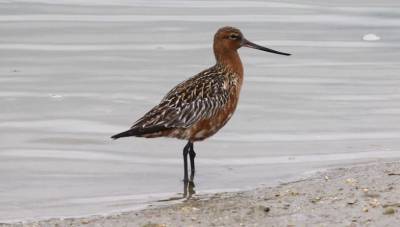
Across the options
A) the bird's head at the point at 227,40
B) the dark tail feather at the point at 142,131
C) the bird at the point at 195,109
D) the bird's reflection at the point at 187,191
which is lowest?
the bird's reflection at the point at 187,191

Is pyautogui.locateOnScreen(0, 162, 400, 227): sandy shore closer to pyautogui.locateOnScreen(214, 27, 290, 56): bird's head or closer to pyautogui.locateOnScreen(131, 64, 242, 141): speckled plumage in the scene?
pyautogui.locateOnScreen(131, 64, 242, 141): speckled plumage

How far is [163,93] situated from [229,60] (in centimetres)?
272

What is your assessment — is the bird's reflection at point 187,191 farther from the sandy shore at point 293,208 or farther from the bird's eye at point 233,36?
the bird's eye at point 233,36

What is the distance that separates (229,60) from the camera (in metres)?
11.3

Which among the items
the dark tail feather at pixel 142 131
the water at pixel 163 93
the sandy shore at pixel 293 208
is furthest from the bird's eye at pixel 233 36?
the sandy shore at pixel 293 208

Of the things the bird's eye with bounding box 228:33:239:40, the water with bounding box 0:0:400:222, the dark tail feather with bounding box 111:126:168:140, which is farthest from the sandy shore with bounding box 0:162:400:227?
the bird's eye with bounding box 228:33:239:40

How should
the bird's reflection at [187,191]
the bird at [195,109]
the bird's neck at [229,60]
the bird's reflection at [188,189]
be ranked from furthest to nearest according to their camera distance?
the bird's neck at [229,60] → the bird at [195,109] → the bird's reflection at [188,189] → the bird's reflection at [187,191]

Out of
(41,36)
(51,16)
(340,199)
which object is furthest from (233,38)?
(51,16)

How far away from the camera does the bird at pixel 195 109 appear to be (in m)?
10.4

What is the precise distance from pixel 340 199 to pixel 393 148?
281cm

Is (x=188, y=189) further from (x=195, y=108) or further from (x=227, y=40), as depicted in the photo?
(x=227, y=40)

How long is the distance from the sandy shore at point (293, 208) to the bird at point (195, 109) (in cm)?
88

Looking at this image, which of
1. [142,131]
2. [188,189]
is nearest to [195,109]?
[142,131]

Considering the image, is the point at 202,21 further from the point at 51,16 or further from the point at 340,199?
the point at 340,199
